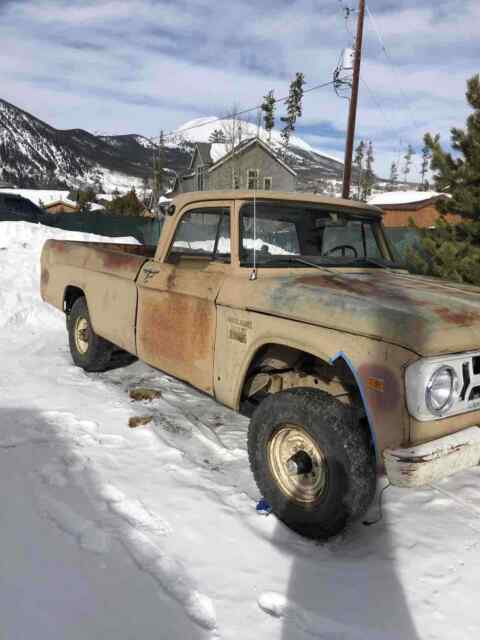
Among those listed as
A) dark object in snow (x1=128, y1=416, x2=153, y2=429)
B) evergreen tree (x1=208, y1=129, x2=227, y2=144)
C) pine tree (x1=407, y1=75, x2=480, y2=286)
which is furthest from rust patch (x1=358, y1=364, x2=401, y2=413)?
evergreen tree (x1=208, y1=129, x2=227, y2=144)

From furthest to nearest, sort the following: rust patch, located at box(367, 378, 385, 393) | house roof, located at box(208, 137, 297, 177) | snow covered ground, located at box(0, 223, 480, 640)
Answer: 1. house roof, located at box(208, 137, 297, 177)
2. rust patch, located at box(367, 378, 385, 393)
3. snow covered ground, located at box(0, 223, 480, 640)

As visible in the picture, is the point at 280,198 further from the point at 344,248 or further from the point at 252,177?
the point at 252,177

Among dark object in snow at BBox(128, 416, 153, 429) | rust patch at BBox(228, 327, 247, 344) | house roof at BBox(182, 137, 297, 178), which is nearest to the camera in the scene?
rust patch at BBox(228, 327, 247, 344)

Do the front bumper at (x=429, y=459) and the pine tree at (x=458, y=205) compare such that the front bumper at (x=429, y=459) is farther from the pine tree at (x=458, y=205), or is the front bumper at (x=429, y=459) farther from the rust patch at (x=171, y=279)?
the pine tree at (x=458, y=205)

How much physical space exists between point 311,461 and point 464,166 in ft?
21.1

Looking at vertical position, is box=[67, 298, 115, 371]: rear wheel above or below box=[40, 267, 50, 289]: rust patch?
below

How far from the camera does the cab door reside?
11.5 feet

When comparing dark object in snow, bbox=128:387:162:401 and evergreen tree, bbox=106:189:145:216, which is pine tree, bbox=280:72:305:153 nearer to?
evergreen tree, bbox=106:189:145:216

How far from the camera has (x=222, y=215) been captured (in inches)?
147

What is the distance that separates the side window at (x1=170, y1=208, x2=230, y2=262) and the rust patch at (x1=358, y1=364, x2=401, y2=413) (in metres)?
1.51

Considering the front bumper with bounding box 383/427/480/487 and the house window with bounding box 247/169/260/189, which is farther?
the house window with bounding box 247/169/260/189

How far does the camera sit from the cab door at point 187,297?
3.49 metres

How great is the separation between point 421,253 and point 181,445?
6.25 meters

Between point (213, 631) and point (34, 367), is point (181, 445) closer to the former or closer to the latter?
point (213, 631)
